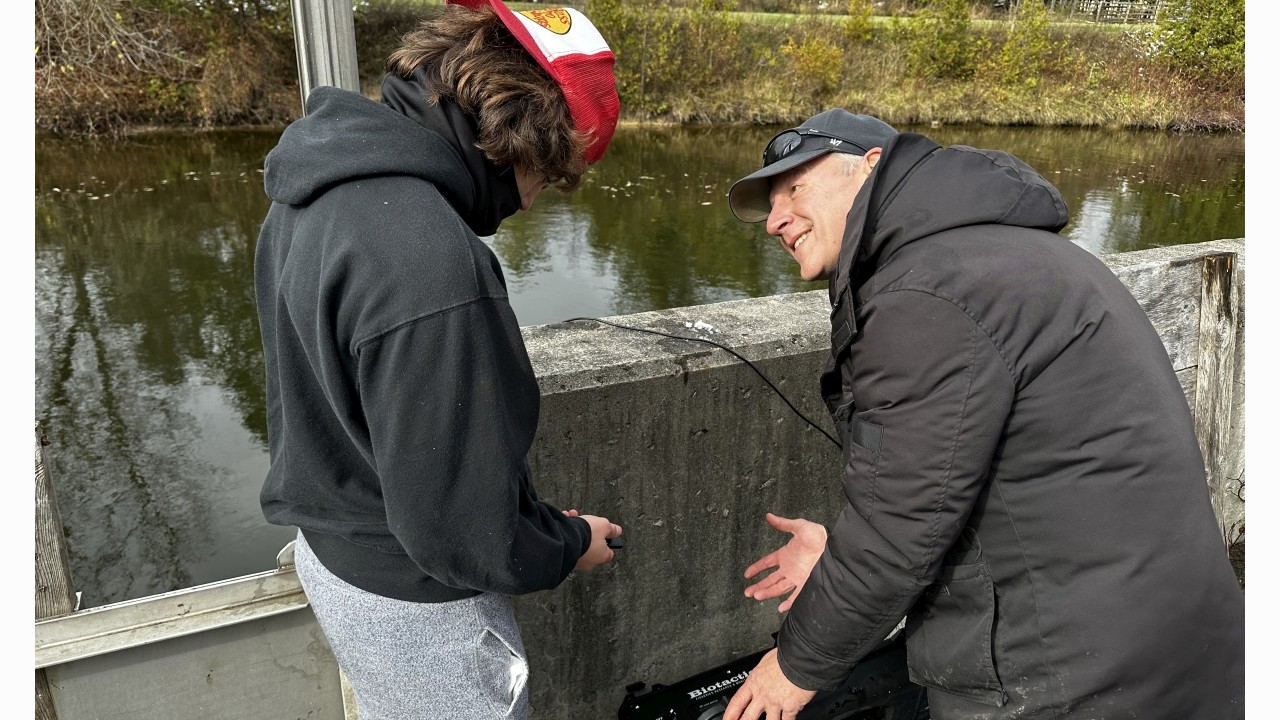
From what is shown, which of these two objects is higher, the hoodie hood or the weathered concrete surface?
the hoodie hood

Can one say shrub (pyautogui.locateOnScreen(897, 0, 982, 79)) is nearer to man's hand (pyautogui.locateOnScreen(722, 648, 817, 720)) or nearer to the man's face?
the man's face

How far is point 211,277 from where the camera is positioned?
882 cm

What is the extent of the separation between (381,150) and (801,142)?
35.7 inches

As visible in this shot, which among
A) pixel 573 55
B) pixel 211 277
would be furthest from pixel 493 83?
pixel 211 277

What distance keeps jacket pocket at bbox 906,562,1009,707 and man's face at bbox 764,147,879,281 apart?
2.12 ft

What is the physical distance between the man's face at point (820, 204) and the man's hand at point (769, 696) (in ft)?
2.64

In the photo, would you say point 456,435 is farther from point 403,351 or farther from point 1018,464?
point 1018,464

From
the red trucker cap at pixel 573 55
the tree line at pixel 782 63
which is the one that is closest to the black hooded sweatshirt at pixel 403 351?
the red trucker cap at pixel 573 55

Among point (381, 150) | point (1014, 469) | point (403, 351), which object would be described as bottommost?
point (1014, 469)

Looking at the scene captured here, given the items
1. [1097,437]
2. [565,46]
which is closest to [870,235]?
[1097,437]

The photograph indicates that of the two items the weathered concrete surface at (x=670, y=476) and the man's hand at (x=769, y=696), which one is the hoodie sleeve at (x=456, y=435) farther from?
the weathered concrete surface at (x=670, y=476)

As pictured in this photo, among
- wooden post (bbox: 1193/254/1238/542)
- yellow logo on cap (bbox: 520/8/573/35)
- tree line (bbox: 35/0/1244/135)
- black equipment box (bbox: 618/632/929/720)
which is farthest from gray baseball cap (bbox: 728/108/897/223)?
tree line (bbox: 35/0/1244/135)

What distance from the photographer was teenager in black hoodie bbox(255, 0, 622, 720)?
1172mm

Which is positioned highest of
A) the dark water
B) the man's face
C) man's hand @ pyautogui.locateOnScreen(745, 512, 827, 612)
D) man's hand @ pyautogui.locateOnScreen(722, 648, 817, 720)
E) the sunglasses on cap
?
the sunglasses on cap
